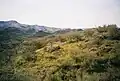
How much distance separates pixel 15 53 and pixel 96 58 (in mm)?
6489

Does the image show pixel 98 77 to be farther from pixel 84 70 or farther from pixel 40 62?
pixel 40 62

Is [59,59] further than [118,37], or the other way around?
[118,37]

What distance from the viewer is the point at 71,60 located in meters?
12.6

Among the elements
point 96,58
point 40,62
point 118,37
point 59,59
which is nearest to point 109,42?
point 118,37

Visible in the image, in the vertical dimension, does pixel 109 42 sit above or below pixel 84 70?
above

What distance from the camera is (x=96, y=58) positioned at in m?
12.5

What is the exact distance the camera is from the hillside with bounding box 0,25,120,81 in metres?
11.1

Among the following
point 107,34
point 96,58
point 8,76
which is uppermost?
point 107,34

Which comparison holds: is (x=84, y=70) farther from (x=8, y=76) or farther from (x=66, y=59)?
(x=8, y=76)

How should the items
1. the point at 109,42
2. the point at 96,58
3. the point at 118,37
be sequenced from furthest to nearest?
the point at 118,37, the point at 109,42, the point at 96,58

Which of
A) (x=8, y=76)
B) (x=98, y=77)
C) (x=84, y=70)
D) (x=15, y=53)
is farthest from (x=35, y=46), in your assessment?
(x=98, y=77)

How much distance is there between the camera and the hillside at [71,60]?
11.1m

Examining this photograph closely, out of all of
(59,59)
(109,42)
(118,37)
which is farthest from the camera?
(118,37)

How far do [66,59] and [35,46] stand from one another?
441 cm
